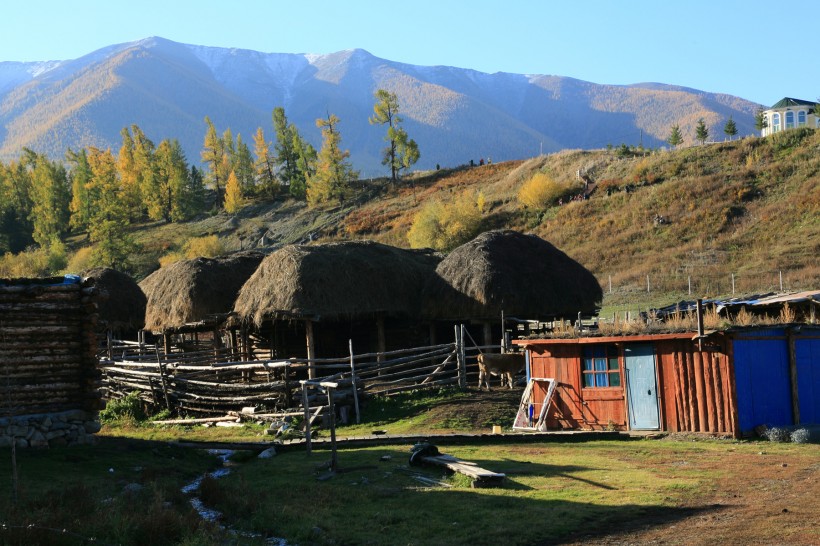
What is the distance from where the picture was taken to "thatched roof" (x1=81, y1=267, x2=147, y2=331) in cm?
3900

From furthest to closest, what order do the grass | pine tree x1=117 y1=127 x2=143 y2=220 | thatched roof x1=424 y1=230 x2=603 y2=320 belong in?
pine tree x1=117 y1=127 x2=143 y2=220, thatched roof x1=424 y1=230 x2=603 y2=320, the grass

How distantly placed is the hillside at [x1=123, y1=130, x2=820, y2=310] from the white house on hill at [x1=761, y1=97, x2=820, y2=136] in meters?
24.6

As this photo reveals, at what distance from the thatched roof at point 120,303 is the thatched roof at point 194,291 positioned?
6183 mm

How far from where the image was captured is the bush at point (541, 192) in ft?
239

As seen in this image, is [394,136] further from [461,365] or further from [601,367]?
[601,367]

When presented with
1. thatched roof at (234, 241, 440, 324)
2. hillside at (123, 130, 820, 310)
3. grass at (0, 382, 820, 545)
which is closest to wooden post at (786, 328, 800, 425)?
grass at (0, 382, 820, 545)

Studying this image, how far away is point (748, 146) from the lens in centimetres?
7206

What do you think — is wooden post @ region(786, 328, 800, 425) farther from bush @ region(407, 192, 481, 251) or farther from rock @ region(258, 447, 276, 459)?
bush @ region(407, 192, 481, 251)

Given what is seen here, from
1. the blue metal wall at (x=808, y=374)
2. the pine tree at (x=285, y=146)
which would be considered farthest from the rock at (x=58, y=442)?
the pine tree at (x=285, y=146)

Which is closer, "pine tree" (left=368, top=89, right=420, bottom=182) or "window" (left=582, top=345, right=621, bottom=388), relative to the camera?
"window" (left=582, top=345, right=621, bottom=388)

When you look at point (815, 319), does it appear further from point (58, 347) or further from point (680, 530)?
point (58, 347)

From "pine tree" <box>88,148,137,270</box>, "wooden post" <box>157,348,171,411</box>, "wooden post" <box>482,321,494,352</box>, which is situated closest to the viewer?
"wooden post" <box>157,348,171,411</box>

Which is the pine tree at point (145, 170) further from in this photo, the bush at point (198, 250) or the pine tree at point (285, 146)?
the bush at point (198, 250)

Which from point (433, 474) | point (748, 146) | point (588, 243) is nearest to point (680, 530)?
point (433, 474)
